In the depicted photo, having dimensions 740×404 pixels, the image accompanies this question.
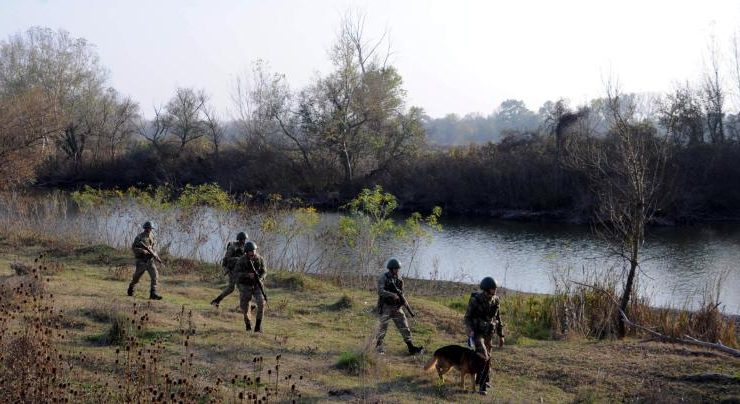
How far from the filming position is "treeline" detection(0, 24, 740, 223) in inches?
1820

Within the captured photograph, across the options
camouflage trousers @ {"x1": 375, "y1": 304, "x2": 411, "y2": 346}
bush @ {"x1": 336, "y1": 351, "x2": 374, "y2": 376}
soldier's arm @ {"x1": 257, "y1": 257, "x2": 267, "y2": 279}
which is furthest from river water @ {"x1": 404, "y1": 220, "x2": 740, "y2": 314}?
bush @ {"x1": 336, "y1": 351, "x2": 374, "y2": 376}

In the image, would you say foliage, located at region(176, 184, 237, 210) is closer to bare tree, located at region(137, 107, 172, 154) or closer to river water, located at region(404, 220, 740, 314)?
river water, located at region(404, 220, 740, 314)

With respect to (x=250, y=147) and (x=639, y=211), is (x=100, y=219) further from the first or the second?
(x=250, y=147)

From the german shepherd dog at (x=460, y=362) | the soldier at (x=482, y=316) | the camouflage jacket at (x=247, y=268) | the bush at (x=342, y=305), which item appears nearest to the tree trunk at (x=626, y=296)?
the soldier at (x=482, y=316)

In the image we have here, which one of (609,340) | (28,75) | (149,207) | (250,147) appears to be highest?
(28,75)

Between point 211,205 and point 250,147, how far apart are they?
38.9 m

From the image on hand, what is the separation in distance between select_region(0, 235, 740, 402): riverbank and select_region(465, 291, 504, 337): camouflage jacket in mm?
913

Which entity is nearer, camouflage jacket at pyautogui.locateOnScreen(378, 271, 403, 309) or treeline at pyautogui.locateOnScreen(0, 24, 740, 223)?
camouflage jacket at pyautogui.locateOnScreen(378, 271, 403, 309)

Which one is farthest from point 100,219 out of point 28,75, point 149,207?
point 28,75

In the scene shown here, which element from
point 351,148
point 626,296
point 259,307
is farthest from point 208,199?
point 351,148

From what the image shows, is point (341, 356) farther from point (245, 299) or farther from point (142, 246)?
point (142, 246)

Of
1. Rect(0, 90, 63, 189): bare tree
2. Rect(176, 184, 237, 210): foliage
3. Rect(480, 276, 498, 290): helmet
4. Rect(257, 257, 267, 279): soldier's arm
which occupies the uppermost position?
Rect(0, 90, 63, 189): bare tree

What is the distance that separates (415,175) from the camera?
55531 mm

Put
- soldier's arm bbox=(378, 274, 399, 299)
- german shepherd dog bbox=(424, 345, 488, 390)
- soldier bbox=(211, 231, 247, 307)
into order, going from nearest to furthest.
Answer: german shepherd dog bbox=(424, 345, 488, 390) < soldier's arm bbox=(378, 274, 399, 299) < soldier bbox=(211, 231, 247, 307)
